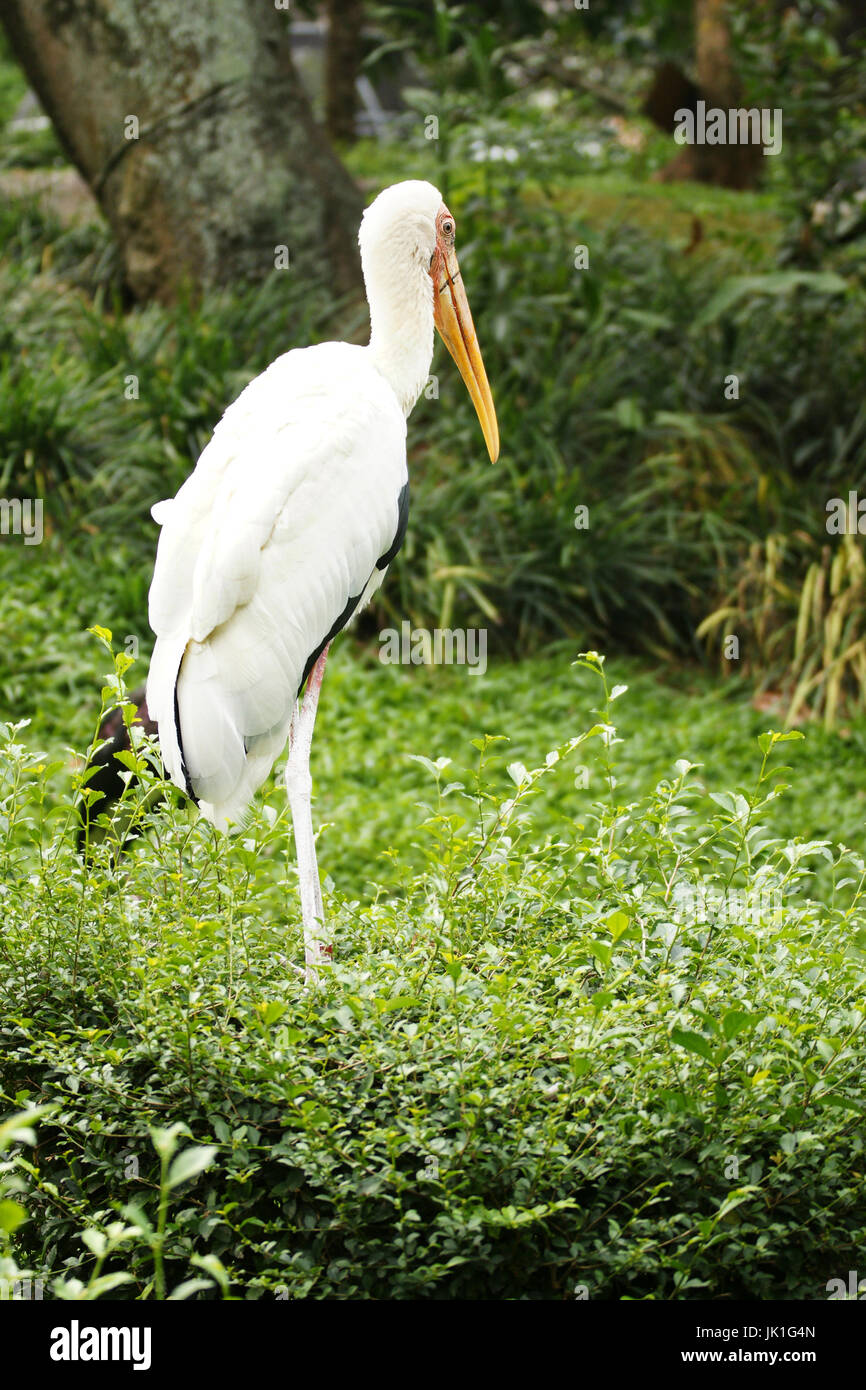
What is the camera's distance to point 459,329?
3414 mm

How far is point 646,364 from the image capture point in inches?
285

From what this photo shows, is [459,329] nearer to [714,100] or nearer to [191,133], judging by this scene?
[191,133]

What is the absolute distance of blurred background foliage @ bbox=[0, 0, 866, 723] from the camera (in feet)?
21.0

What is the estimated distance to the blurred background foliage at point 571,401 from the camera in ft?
21.0

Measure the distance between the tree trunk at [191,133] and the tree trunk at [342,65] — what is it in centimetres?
442

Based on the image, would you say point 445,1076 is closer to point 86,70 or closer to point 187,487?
point 187,487

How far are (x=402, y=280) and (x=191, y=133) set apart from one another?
4432mm

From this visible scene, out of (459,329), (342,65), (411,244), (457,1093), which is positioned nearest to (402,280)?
(411,244)

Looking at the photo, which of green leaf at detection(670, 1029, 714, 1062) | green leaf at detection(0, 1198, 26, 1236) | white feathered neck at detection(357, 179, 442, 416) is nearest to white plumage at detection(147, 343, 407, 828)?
white feathered neck at detection(357, 179, 442, 416)

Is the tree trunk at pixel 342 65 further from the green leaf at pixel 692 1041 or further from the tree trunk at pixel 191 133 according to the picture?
the green leaf at pixel 692 1041

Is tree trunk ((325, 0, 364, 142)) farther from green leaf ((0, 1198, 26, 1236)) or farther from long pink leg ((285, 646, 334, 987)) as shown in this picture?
green leaf ((0, 1198, 26, 1236))

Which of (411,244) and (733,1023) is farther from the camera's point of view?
(411,244)

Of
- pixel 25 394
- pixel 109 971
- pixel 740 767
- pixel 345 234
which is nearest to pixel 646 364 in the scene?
pixel 345 234
